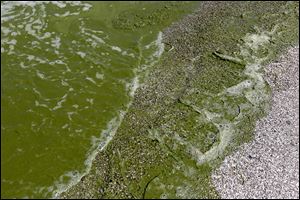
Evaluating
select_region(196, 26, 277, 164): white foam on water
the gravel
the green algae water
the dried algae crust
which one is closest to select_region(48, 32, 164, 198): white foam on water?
the green algae water

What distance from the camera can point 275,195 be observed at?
72.4 feet

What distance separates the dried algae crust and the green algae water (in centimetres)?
133

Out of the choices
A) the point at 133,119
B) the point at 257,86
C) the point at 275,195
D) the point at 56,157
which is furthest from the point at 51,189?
the point at 257,86

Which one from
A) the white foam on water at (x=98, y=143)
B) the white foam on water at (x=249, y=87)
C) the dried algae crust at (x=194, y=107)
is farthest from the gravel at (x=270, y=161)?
the white foam on water at (x=98, y=143)

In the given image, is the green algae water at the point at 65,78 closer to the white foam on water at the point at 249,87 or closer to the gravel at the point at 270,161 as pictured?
the white foam on water at the point at 249,87

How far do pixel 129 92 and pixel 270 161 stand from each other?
11775 millimetres

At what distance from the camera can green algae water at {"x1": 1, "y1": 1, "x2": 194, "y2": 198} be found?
944 inches

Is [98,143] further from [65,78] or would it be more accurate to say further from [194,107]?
[65,78]

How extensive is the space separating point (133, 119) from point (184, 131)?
376cm

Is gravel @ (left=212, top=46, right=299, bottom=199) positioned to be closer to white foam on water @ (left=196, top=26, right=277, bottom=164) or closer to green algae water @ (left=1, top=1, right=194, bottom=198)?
white foam on water @ (left=196, top=26, right=277, bottom=164)

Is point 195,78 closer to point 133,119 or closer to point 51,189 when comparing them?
point 133,119

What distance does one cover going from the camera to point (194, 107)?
1112 inches

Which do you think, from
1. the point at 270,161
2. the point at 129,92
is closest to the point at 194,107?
the point at 129,92

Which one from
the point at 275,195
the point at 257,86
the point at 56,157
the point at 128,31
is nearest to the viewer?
the point at 275,195
